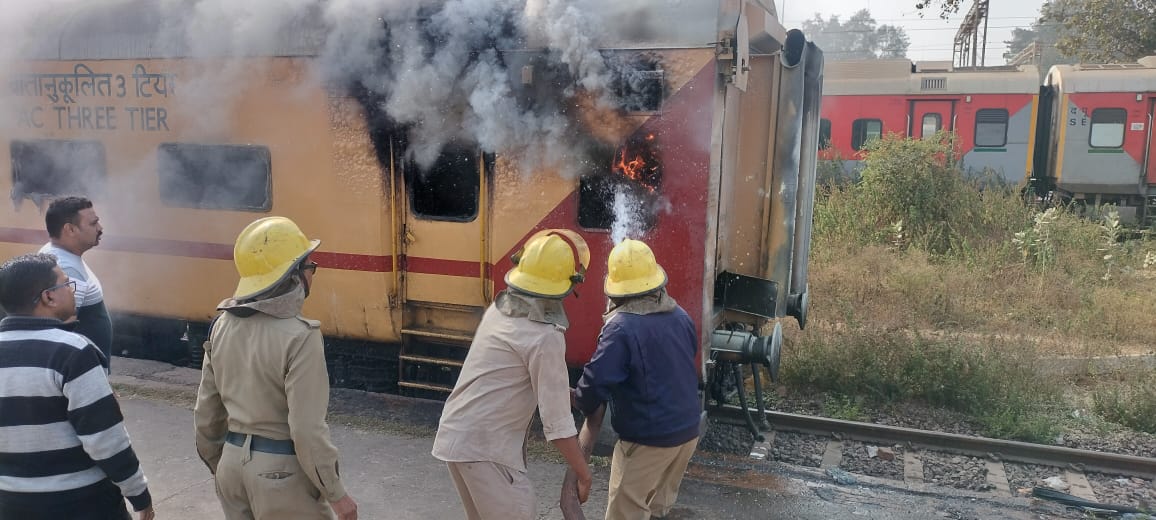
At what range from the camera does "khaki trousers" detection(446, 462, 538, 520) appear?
10.4ft

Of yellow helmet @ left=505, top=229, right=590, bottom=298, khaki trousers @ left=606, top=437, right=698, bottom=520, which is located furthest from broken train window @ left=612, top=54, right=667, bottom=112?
khaki trousers @ left=606, top=437, right=698, bottom=520

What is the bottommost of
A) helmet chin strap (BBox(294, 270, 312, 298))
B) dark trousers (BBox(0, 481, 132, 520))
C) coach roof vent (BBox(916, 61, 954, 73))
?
dark trousers (BBox(0, 481, 132, 520))

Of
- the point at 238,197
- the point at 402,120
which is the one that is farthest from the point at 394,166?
the point at 238,197

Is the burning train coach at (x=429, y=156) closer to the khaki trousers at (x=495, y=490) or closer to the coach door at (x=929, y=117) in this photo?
the khaki trousers at (x=495, y=490)

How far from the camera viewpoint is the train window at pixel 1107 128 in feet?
51.2

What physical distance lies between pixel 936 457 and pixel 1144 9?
65.5ft

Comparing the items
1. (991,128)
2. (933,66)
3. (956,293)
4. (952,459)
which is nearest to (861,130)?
(991,128)

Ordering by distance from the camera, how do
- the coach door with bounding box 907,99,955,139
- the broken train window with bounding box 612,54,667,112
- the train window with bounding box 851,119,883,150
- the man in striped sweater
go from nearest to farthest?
the man in striped sweater
the broken train window with bounding box 612,54,667,112
the coach door with bounding box 907,99,955,139
the train window with bounding box 851,119,883,150

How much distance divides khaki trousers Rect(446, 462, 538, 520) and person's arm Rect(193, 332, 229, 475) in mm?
880

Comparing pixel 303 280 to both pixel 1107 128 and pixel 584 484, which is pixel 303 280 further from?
pixel 1107 128

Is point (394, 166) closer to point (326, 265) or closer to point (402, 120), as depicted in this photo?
point (402, 120)

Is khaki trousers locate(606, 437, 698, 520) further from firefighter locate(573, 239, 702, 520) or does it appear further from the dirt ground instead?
the dirt ground

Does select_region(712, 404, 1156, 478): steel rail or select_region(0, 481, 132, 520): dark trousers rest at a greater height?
select_region(0, 481, 132, 520): dark trousers

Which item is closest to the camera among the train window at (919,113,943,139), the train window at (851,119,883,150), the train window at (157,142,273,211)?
the train window at (157,142,273,211)
